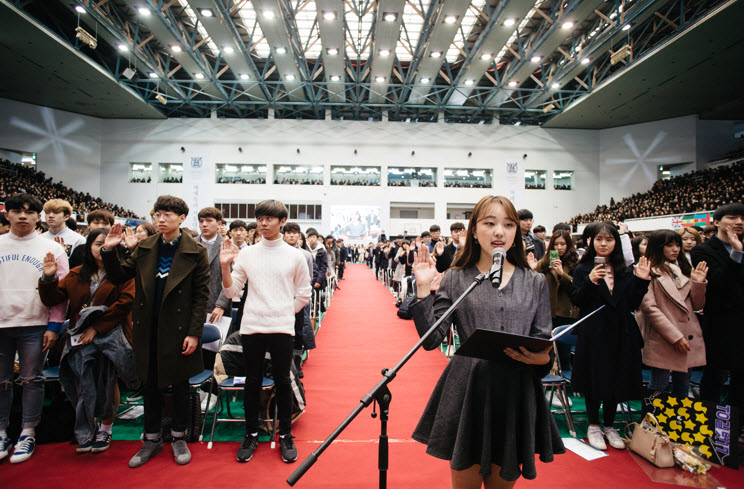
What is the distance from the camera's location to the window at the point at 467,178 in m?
23.0

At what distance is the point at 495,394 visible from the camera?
4.50ft

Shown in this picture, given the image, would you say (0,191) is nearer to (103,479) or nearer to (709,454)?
(103,479)

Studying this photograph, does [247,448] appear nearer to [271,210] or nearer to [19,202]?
[271,210]

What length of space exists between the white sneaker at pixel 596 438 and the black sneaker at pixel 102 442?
11.9ft

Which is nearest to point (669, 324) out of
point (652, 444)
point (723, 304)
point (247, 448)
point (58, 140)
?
point (723, 304)

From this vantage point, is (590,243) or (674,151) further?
(674,151)

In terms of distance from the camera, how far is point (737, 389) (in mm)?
2926

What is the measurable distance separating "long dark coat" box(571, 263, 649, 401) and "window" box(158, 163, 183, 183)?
924 inches

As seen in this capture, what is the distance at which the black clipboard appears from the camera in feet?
3.74

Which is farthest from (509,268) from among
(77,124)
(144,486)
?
(77,124)

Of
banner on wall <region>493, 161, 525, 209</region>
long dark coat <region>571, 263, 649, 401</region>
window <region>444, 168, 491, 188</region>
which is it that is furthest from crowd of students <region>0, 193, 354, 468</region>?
window <region>444, 168, 491, 188</region>

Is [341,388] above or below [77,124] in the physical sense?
below

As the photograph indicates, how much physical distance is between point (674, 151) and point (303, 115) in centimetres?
2099

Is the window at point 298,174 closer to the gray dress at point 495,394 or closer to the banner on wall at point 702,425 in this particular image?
the banner on wall at point 702,425
